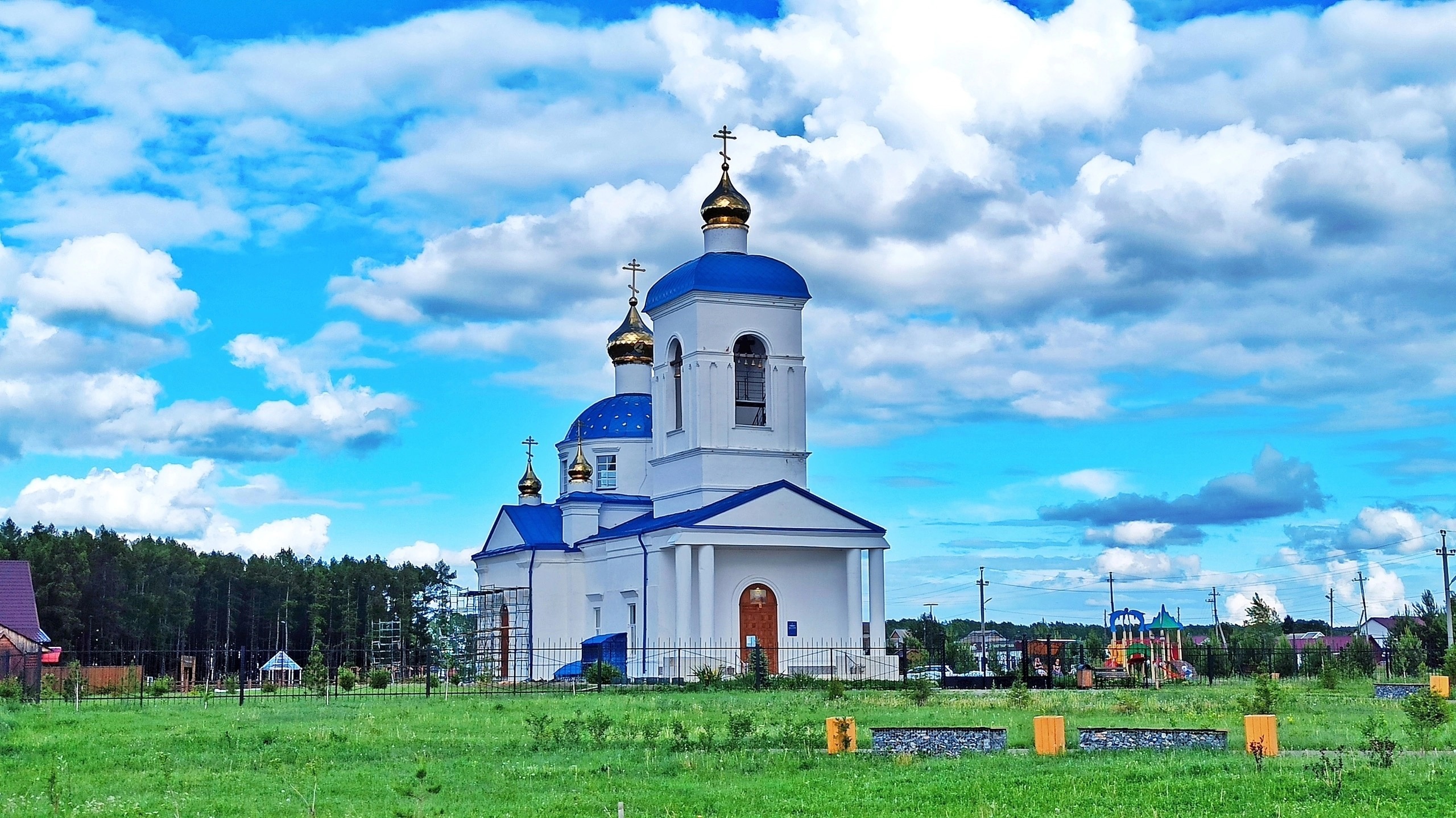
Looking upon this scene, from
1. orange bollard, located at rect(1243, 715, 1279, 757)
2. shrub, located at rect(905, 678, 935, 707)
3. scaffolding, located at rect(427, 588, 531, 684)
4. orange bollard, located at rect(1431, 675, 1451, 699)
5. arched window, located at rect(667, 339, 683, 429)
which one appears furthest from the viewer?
scaffolding, located at rect(427, 588, 531, 684)

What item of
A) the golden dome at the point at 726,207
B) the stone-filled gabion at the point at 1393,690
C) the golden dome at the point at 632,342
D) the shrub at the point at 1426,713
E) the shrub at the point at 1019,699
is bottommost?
the stone-filled gabion at the point at 1393,690

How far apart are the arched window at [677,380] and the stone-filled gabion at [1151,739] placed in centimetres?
2552

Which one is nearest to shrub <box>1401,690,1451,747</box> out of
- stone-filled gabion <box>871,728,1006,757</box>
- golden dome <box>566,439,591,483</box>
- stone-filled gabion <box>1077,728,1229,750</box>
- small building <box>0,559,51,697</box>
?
stone-filled gabion <box>1077,728,1229,750</box>

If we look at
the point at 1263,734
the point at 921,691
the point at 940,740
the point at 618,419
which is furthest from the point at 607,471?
the point at 1263,734

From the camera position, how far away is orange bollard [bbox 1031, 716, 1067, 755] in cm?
1467

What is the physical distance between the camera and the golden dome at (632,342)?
4712cm

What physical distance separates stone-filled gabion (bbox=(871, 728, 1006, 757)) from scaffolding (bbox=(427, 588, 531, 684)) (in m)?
26.1

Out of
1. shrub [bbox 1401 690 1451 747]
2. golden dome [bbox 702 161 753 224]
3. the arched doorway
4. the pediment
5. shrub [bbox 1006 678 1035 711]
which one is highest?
golden dome [bbox 702 161 753 224]

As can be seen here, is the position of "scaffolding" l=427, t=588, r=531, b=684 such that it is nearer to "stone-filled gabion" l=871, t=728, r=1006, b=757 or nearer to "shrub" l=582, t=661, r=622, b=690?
"shrub" l=582, t=661, r=622, b=690

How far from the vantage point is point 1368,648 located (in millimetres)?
41500

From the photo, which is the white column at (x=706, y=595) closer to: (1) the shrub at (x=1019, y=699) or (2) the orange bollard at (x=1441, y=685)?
(1) the shrub at (x=1019, y=699)

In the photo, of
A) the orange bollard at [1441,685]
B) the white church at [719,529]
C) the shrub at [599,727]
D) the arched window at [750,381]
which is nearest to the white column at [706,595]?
the white church at [719,529]

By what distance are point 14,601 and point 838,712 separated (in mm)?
29153

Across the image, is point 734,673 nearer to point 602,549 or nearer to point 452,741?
point 602,549
